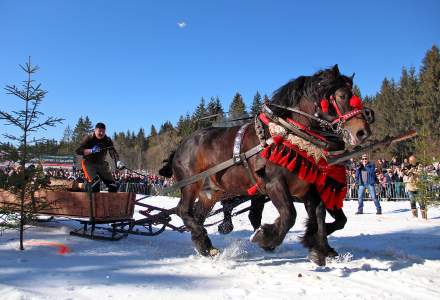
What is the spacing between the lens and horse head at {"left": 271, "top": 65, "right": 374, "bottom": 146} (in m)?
4.89

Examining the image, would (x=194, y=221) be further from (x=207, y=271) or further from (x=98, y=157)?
(x=98, y=157)

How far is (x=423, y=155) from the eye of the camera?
8016 millimetres

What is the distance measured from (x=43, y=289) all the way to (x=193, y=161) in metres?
3.31

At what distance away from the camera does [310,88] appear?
555 centimetres

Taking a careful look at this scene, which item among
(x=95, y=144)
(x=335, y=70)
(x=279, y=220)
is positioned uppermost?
(x=335, y=70)

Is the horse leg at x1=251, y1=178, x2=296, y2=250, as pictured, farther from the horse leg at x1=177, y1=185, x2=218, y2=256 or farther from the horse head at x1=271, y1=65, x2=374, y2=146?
the horse leg at x1=177, y1=185, x2=218, y2=256

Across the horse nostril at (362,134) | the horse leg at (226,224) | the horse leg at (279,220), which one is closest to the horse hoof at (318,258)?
the horse leg at (279,220)

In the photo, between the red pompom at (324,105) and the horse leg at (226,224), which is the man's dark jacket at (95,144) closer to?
the horse leg at (226,224)

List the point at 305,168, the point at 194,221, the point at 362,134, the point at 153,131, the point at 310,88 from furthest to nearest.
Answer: the point at 153,131, the point at 194,221, the point at 310,88, the point at 305,168, the point at 362,134

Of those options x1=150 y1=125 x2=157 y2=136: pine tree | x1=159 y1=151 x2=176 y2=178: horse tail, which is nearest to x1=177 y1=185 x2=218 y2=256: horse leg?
x1=159 y1=151 x2=176 y2=178: horse tail

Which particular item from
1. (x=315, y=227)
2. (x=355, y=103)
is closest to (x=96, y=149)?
(x=315, y=227)

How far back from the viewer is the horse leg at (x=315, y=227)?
5.54 m

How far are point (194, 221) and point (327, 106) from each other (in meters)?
2.73

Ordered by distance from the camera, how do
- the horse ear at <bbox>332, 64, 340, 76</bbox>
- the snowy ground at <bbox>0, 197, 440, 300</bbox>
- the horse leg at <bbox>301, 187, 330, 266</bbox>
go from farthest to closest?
the horse leg at <bbox>301, 187, 330, 266</bbox> < the horse ear at <bbox>332, 64, 340, 76</bbox> < the snowy ground at <bbox>0, 197, 440, 300</bbox>
